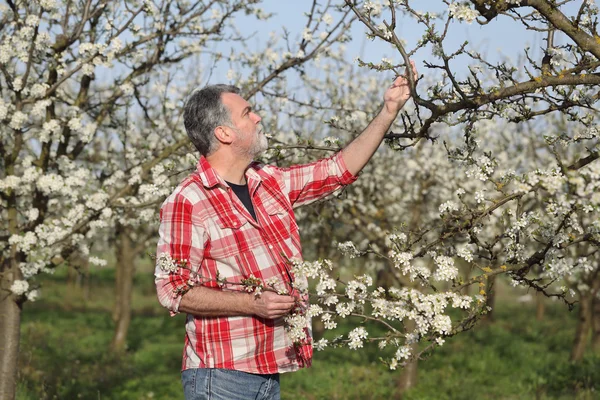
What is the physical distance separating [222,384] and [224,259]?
0.58 m

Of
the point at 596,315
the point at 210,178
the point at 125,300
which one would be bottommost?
the point at 596,315

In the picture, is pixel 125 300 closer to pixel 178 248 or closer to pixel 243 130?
pixel 243 130

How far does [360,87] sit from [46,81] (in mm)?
8320

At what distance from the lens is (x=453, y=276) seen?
2891 millimetres

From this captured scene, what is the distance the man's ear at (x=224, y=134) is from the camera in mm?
3453

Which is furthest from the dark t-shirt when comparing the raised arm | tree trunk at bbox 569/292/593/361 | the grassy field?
tree trunk at bbox 569/292/593/361

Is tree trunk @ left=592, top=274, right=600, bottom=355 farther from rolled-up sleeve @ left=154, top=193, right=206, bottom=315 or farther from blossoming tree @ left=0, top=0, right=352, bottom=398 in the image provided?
rolled-up sleeve @ left=154, top=193, right=206, bottom=315

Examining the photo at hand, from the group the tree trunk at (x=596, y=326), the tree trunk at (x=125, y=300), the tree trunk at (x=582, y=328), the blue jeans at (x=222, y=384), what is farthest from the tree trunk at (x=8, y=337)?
the tree trunk at (x=596, y=326)

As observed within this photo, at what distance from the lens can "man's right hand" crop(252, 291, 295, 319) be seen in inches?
113

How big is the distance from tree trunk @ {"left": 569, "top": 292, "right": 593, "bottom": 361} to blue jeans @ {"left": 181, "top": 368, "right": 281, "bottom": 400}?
1011cm

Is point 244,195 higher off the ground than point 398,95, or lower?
lower

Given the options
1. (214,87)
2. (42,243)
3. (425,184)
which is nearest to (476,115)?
(214,87)

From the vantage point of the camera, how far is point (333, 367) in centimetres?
1189

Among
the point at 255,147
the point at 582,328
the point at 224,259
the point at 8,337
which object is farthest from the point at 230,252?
the point at 582,328
